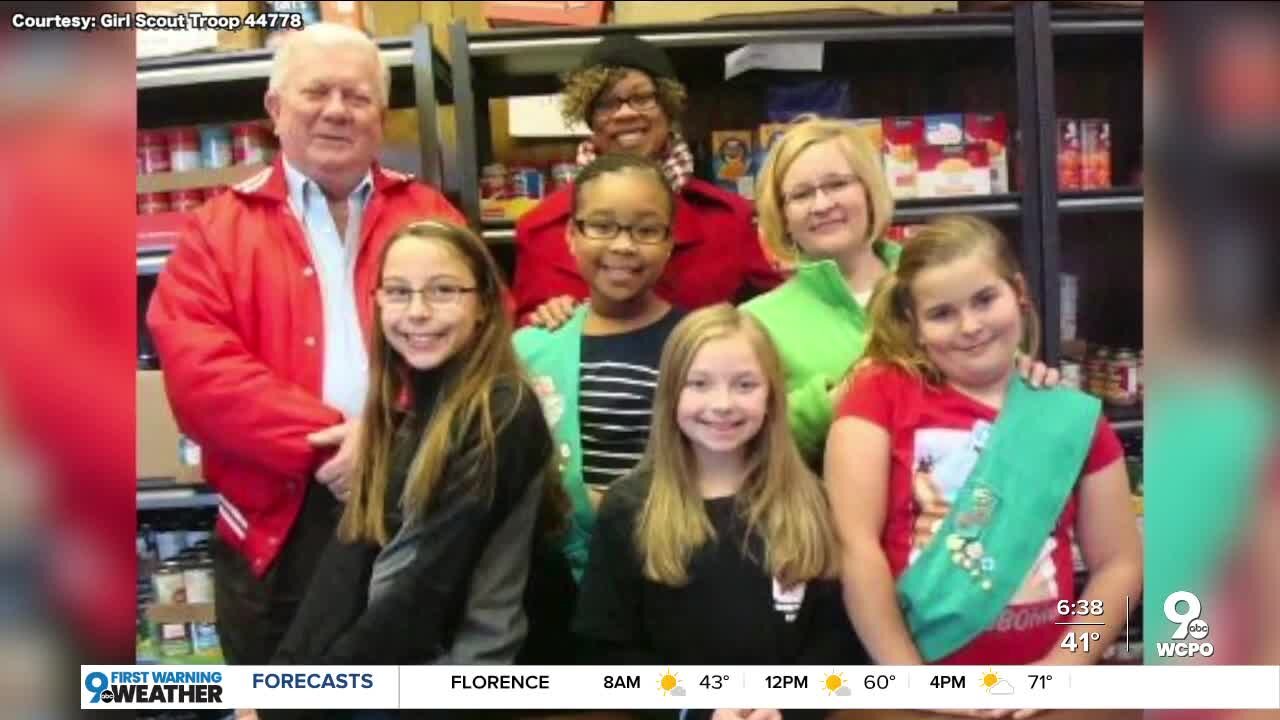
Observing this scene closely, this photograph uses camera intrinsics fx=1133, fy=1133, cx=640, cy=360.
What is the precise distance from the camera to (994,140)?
1523 mm

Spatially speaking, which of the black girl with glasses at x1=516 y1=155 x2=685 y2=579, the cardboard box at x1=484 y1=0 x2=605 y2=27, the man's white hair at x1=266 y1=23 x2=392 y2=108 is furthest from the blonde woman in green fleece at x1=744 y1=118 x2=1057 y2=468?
the man's white hair at x1=266 y1=23 x2=392 y2=108

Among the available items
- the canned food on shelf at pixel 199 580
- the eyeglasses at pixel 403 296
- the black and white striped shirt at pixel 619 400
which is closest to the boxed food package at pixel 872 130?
the black and white striped shirt at pixel 619 400

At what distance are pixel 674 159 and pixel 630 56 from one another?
14cm

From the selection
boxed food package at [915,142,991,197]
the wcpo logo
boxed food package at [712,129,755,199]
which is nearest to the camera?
the wcpo logo

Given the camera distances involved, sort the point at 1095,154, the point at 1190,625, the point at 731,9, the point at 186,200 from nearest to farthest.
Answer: the point at 1190,625 < the point at 186,200 < the point at 1095,154 < the point at 731,9

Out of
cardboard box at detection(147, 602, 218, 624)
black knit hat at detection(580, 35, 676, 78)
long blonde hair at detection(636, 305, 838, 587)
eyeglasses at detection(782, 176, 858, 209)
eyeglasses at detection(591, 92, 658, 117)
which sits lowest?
cardboard box at detection(147, 602, 218, 624)

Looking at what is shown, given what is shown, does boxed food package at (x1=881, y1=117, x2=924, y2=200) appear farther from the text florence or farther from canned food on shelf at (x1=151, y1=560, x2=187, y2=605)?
canned food on shelf at (x1=151, y1=560, x2=187, y2=605)

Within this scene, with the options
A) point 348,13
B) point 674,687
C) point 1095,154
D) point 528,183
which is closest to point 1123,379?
point 1095,154

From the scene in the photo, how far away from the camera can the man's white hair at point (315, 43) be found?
1.30 m

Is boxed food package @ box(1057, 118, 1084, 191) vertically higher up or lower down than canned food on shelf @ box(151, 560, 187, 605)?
higher up

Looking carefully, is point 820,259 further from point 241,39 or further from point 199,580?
point 199,580

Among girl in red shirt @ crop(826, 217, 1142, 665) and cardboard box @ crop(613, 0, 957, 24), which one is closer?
girl in red shirt @ crop(826, 217, 1142, 665)

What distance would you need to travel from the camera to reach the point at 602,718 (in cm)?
125

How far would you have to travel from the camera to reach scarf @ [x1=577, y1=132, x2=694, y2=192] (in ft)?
4.44
